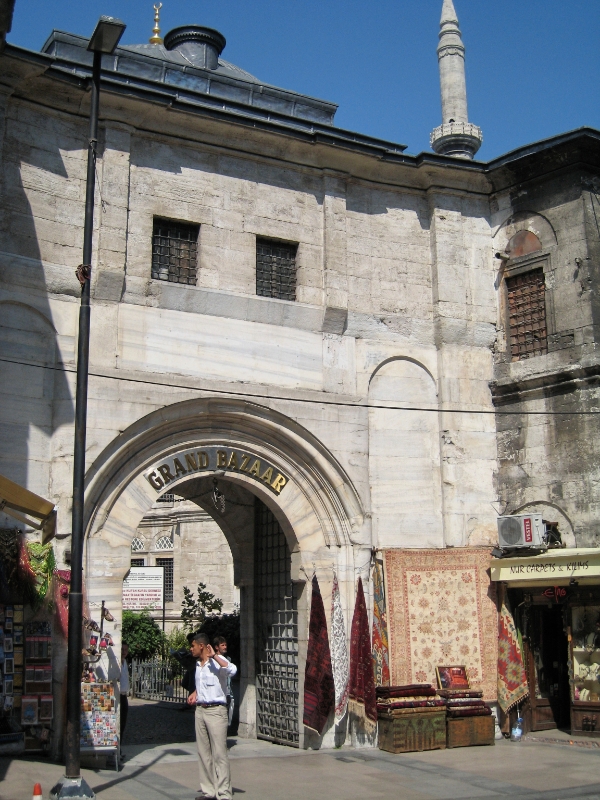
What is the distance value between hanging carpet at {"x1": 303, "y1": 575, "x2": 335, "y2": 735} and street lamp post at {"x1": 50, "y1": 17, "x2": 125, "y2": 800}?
4.43 meters

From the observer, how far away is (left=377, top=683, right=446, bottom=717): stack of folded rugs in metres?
12.4

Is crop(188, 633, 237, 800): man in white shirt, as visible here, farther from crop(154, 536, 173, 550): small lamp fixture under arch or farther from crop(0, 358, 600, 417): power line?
crop(154, 536, 173, 550): small lamp fixture under arch

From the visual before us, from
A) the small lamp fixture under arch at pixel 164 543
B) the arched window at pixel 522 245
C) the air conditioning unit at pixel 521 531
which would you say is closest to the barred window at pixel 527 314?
the arched window at pixel 522 245

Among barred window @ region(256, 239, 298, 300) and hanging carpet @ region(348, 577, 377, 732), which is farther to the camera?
barred window @ region(256, 239, 298, 300)

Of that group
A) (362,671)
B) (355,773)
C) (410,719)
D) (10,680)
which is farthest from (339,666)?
(10,680)

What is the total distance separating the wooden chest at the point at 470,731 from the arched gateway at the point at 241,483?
218 cm

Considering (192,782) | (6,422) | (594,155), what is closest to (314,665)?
(192,782)

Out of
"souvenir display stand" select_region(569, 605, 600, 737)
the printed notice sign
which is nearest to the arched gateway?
"souvenir display stand" select_region(569, 605, 600, 737)

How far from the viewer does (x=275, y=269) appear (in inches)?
547

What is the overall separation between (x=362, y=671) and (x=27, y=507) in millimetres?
5273

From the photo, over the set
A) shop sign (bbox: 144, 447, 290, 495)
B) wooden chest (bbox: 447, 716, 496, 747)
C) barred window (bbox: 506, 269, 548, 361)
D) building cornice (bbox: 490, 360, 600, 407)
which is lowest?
wooden chest (bbox: 447, 716, 496, 747)

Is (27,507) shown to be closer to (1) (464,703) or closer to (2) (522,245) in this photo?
(1) (464,703)

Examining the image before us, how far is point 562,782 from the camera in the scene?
10.0 m

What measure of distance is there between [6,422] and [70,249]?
257 centimetres
